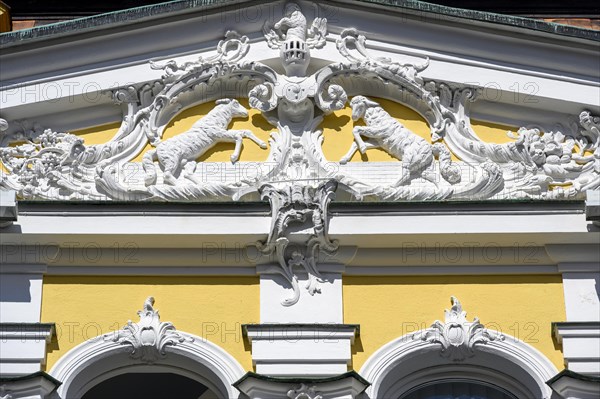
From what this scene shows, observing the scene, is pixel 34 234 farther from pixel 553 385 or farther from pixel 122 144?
pixel 553 385

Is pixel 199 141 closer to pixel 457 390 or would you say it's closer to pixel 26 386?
pixel 26 386

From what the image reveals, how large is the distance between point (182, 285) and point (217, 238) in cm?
45

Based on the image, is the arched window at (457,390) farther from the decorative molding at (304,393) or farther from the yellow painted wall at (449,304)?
the decorative molding at (304,393)

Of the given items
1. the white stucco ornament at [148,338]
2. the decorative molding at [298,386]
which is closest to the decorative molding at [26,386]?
the white stucco ornament at [148,338]

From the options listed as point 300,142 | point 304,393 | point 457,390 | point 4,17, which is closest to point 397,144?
point 300,142

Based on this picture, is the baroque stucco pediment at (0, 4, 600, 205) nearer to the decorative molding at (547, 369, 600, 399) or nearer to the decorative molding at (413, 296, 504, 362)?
the decorative molding at (413, 296, 504, 362)

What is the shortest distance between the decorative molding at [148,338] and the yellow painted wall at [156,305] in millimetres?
92

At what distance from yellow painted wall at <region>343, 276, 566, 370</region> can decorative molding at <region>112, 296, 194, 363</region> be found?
1.32 metres

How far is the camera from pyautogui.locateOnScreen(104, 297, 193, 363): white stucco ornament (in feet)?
43.6

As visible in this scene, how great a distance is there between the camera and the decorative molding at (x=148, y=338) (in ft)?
43.6

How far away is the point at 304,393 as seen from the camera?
42.6 ft

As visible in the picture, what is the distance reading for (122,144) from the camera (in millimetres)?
14086

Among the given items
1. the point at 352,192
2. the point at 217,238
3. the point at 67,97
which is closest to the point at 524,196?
the point at 352,192

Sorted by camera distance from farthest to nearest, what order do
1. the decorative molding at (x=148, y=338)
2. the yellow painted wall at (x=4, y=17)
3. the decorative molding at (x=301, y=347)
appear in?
1. the yellow painted wall at (x=4, y=17)
2. the decorative molding at (x=148, y=338)
3. the decorative molding at (x=301, y=347)
